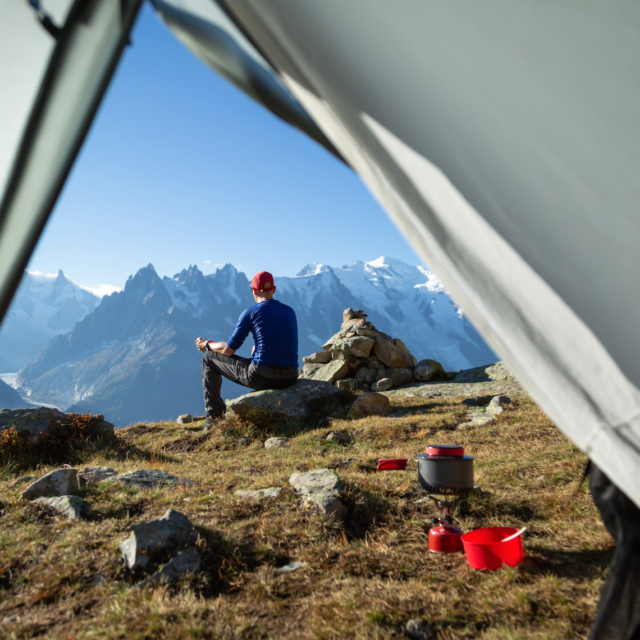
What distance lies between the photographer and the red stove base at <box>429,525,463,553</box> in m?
3.53

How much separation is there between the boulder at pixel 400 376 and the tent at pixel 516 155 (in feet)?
45.4

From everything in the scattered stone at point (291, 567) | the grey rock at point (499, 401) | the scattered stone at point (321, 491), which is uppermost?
the scattered stone at point (321, 491)

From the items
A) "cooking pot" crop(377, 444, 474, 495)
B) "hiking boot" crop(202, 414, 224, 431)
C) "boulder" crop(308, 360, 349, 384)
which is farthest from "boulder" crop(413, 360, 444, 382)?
"cooking pot" crop(377, 444, 474, 495)

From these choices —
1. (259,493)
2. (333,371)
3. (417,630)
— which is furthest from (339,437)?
(333,371)

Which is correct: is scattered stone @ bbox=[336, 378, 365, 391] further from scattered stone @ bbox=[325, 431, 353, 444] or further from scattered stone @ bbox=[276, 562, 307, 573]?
scattered stone @ bbox=[276, 562, 307, 573]

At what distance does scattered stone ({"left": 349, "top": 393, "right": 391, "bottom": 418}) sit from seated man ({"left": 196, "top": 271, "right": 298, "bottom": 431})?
6.18 feet

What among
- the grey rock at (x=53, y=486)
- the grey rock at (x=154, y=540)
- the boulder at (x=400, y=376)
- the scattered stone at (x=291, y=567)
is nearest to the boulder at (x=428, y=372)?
the boulder at (x=400, y=376)

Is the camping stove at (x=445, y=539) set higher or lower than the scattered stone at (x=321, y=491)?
lower

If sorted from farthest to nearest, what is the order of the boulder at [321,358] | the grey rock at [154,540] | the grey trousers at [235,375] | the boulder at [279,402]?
the boulder at [321,358] < the boulder at [279,402] < the grey trousers at [235,375] < the grey rock at [154,540]

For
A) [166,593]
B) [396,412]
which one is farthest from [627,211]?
[396,412]

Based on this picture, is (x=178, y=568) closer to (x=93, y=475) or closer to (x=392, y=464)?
(x=392, y=464)

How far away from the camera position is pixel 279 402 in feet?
32.1

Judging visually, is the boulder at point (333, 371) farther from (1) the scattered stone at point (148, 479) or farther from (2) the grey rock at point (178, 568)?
(2) the grey rock at point (178, 568)

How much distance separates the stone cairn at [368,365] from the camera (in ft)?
52.2
